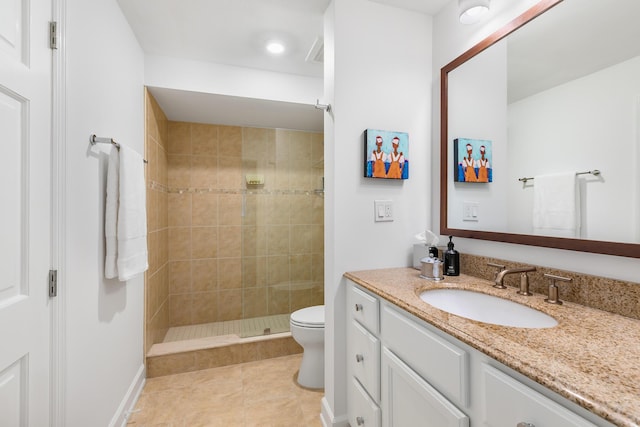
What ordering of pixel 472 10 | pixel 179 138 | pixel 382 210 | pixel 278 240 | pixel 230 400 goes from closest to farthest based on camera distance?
pixel 472 10 < pixel 382 210 < pixel 230 400 < pixel 278 240 < pixel 179 138

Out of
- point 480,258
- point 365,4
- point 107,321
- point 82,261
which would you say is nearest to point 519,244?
point 480,258

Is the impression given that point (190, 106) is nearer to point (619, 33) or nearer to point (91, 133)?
point (91, 133)

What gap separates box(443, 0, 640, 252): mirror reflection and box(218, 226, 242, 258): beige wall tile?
7.50ft

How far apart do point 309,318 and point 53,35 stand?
1999mm

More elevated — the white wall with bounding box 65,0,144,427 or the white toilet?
the white wall with bounding box 65,0,144,427

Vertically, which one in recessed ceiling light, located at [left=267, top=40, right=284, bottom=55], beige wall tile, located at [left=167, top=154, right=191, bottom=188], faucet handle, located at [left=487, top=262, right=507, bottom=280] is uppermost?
recessed ceiling light, located at [left=267, top=40, right=284, bottom=55]

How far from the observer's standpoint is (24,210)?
928 millimetres

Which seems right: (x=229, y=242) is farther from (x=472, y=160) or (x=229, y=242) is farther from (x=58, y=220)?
(x=472, y=160)

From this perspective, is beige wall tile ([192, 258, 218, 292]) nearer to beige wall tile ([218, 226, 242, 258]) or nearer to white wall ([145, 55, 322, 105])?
beige wall tile ([218, 226, 242, 258])

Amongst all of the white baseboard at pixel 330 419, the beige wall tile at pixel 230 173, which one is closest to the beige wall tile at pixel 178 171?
the beige wall tile at pixel 230 173

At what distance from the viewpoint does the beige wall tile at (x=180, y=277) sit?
2926 millimetres

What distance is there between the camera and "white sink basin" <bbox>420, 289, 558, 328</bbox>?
3.34ft

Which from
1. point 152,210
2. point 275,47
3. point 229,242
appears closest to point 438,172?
point 275,47

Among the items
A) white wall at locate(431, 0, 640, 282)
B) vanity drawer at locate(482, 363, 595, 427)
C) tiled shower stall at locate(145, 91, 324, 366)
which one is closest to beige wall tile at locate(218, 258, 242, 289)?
tiled shower stall at locate(145, 91, 324, 366)
